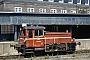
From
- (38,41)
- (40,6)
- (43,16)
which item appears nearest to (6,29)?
(43,16)

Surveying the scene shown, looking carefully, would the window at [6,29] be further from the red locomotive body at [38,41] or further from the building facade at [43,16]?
the red locomotive body at [38,41]

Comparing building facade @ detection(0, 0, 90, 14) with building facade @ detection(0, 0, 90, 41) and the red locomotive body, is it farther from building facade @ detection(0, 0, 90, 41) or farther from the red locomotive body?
the red locomotive body

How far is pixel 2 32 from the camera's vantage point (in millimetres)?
46406

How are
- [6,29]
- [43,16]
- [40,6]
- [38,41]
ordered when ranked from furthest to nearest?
[40,6]
[6,29]
[43,16]
[38,41]

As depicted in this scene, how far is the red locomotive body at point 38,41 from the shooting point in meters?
21.4

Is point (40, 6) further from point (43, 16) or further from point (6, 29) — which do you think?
→ point (43, 16)

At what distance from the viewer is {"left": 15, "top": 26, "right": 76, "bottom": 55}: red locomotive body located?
21.4m

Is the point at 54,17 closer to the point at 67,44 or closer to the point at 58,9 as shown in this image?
the point at 58,9

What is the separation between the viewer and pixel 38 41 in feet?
71.0

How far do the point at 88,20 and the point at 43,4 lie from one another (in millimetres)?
11891

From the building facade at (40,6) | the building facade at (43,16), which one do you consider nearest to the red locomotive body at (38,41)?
the building facade at (43,16)

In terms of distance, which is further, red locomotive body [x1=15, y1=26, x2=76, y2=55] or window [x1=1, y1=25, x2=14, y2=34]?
window [x1=1, y1=25, x2=14, y2=34]

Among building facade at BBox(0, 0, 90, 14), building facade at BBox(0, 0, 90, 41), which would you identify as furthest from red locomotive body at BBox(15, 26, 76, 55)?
building facade at BBox(0, 0, 90, 14)

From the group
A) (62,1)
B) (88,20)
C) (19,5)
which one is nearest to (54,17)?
(88,20)
